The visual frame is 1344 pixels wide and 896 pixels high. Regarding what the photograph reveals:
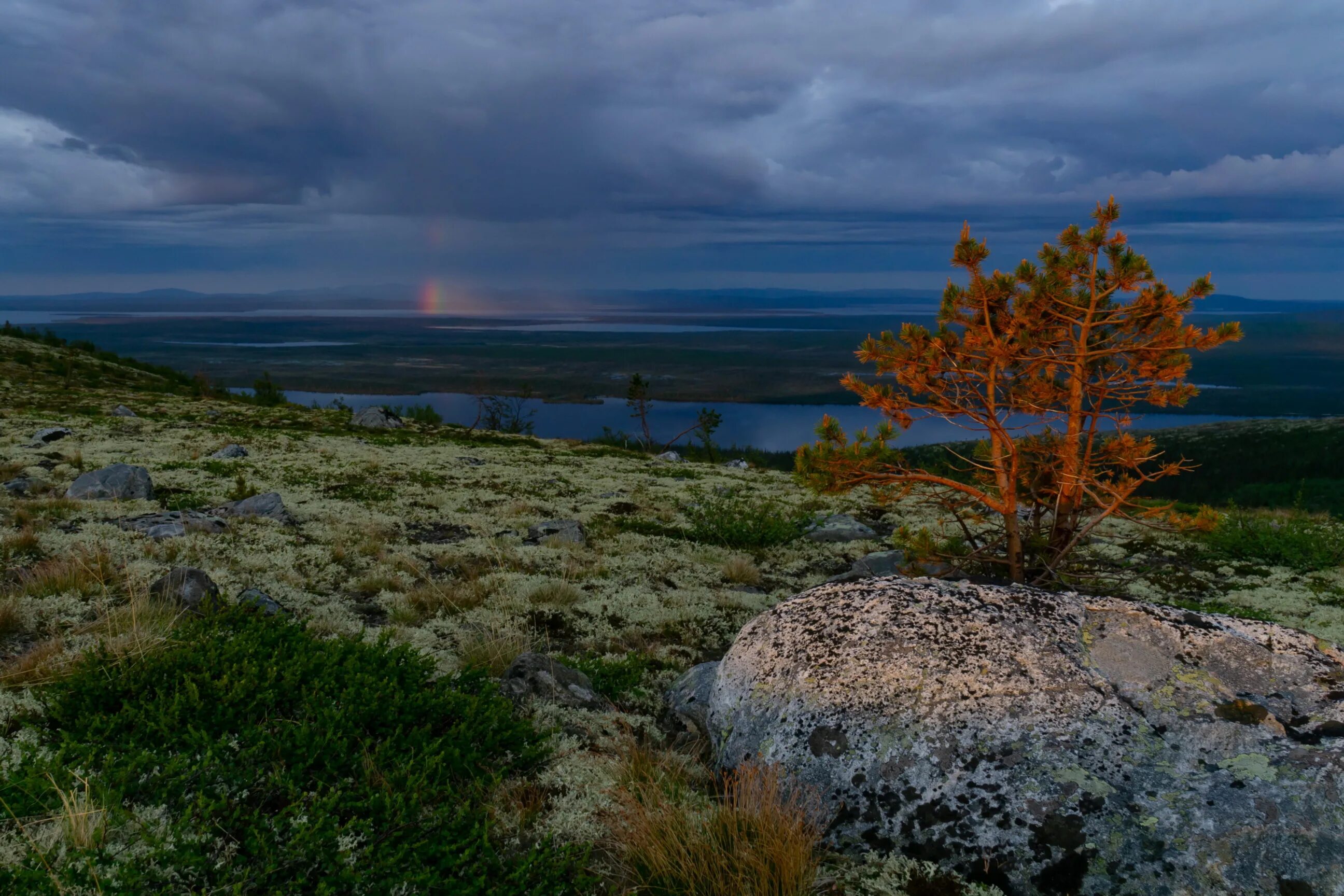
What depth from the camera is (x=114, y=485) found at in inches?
529

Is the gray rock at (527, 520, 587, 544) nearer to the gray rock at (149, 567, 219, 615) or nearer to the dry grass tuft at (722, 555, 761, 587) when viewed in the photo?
the dry grass tuft at (722, 555, 761, 587)

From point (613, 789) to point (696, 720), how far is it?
5.88 feet

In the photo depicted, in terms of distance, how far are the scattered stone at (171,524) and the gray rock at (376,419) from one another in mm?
26234

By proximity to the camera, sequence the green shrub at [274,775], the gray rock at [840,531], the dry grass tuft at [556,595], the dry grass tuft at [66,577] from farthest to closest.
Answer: the gray rock at [840,531], the dry grass tuft at [556,595], the dry grass tuft at [66,577], the green shrub at [274,775]

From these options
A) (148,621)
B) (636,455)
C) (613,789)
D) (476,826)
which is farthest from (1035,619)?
(636,455)

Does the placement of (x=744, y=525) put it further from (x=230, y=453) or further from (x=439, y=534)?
(x=230, y=453)

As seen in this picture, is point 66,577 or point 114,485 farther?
point 114,485

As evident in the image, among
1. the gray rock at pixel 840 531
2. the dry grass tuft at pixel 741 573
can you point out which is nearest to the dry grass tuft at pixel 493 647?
the dry grass tuft at pixel 741 573

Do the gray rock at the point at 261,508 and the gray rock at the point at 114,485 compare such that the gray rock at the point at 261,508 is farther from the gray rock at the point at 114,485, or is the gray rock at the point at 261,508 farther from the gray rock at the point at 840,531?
the gray rock at the point at 840,531

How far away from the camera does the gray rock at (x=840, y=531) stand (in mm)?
16234

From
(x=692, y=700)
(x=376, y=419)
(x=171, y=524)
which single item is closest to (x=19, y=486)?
(x=171, y=524)

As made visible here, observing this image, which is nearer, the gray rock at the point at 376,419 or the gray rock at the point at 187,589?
the gray rock at the point at 187,589

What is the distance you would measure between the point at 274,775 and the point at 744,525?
11740 mm

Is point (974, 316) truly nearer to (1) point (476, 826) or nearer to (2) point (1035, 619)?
(2) point (1035, 619)
